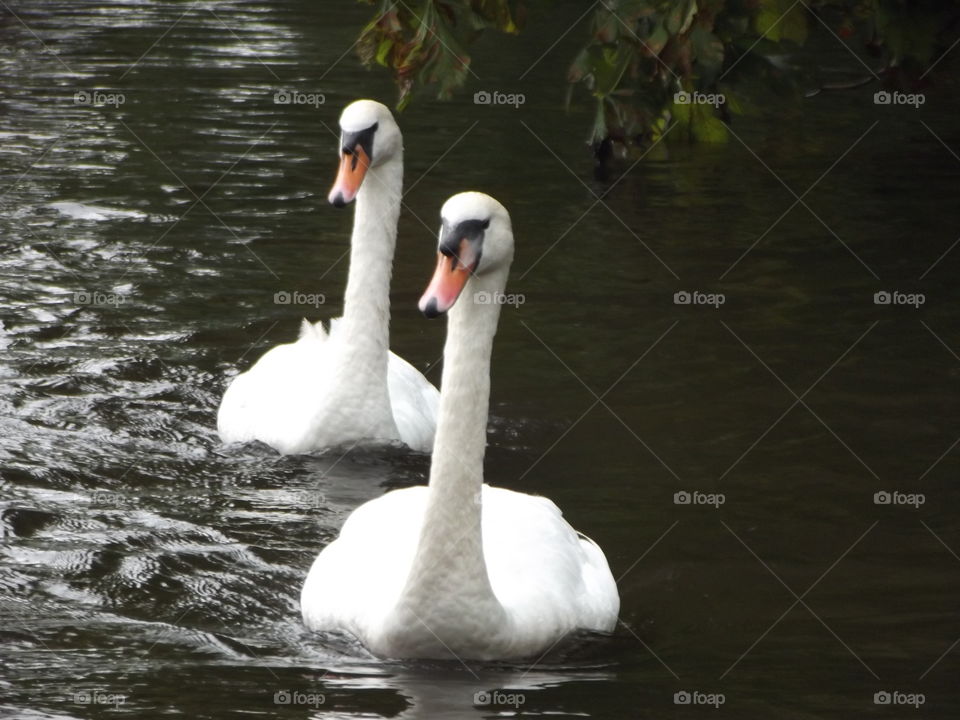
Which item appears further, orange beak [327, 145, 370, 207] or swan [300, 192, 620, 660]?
orange beak [327, 145, 370, 207]

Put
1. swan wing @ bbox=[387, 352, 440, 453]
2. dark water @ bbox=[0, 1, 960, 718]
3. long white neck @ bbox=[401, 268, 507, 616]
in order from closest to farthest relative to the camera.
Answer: long white neck @ bbox=[401, 268, 507, 616], dark water @ bbox=[0, 1, 960, 718], swan wing @ bbox=[387, 352, 440, 453]

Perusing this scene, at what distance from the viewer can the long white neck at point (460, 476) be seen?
18.8ft

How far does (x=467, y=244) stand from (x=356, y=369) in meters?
2.53

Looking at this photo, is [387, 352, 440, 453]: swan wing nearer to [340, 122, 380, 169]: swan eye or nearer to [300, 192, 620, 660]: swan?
[340, 122, 380, 169]: swan eye

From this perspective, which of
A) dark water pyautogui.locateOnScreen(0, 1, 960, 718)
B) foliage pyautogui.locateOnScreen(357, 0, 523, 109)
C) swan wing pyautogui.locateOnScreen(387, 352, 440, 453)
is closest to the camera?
dark water pyautogui.locateOnScreen(0, 1, 960, 718)

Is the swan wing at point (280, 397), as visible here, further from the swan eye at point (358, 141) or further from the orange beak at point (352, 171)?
the swan eye at point (358, 141)

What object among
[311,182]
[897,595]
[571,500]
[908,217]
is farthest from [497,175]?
[897,595]

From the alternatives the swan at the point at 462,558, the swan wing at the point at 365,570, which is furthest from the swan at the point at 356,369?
the swan at the point at 462,558

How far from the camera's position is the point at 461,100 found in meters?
17.4

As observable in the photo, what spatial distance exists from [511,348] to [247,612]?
3.72 metres

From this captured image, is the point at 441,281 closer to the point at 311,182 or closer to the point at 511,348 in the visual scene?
the point at 511,348

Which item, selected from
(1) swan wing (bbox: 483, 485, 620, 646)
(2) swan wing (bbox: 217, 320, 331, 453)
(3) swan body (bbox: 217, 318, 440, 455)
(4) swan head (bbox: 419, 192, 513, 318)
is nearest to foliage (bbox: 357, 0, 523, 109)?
(3) swan body (bbox: 217, 318, 440, 455)

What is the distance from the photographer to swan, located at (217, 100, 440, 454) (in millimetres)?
8141

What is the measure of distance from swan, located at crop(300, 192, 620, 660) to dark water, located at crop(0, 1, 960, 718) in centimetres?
12
